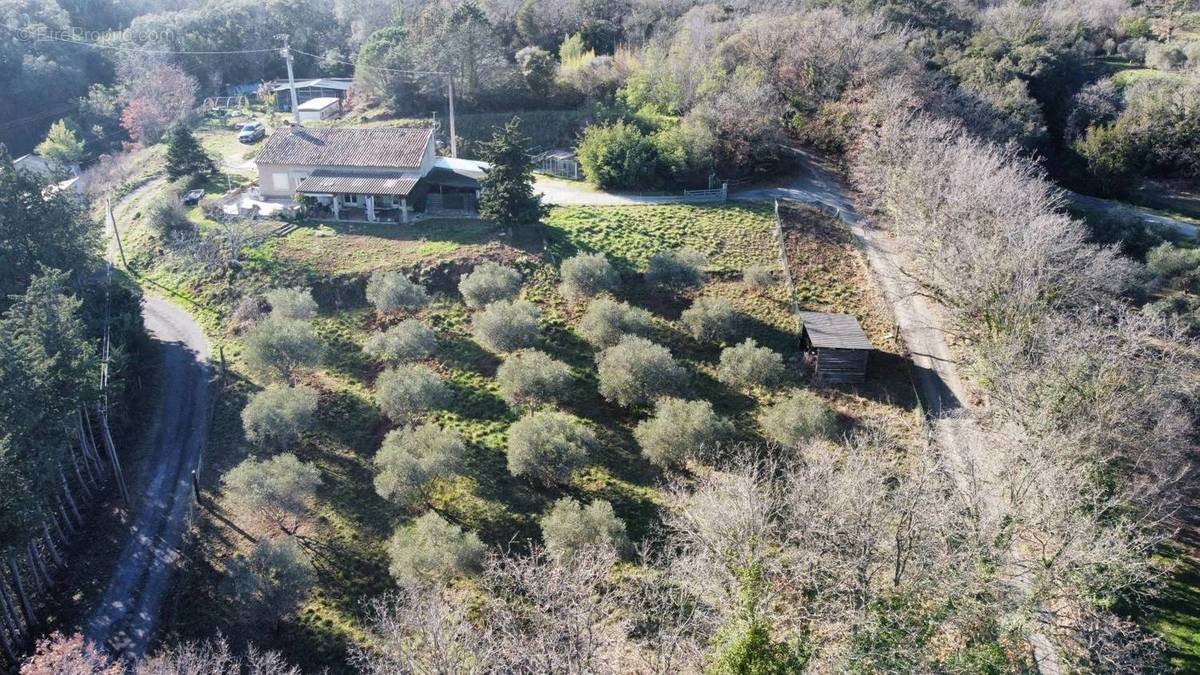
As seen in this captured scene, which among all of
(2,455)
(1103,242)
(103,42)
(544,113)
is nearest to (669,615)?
(2,455)

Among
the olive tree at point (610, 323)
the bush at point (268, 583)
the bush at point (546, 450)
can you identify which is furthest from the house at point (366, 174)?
the bush at point (268, 583)

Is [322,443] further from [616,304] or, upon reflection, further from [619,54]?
[619,54]

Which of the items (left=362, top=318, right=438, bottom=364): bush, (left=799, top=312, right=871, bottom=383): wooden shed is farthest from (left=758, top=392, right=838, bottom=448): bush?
(left=362, top=318, right=438, bottom=364): bush

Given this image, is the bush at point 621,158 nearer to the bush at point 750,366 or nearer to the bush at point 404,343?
the bush at point 750,366

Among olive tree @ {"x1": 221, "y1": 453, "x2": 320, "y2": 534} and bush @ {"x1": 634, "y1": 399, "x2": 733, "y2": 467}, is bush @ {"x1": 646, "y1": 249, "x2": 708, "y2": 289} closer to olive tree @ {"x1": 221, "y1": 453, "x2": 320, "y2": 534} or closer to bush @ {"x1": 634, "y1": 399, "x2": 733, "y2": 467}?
bush @ {"x1": 634, "y1": 399, "x2": 733, "y2": 467}

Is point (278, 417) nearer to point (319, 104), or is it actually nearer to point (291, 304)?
point (291, 304)

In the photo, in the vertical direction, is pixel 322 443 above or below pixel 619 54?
below
